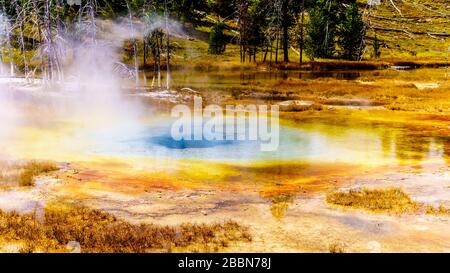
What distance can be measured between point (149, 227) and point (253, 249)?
2751mm

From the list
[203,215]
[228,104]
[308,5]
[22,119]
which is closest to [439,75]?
[308,5]

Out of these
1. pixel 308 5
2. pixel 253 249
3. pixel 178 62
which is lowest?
pixel 253 249

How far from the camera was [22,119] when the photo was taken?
1123 inches

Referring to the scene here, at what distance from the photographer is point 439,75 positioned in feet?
189

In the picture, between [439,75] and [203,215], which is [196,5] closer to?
[439,75]

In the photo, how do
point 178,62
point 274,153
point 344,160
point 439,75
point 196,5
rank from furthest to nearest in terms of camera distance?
1. point 196,5
2. point 178,62
3. point 439,75
4. point 274,153
5. point 344,160

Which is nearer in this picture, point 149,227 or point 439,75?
point 149,227

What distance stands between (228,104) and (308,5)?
5002 cm

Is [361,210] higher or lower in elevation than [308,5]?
lower
